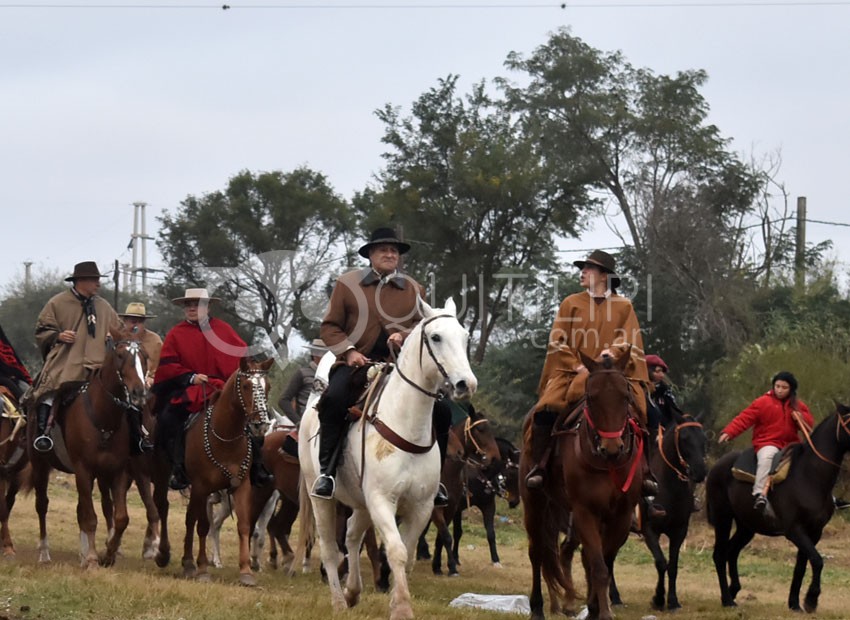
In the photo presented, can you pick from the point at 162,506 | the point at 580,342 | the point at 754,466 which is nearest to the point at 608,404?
the point at 580,342

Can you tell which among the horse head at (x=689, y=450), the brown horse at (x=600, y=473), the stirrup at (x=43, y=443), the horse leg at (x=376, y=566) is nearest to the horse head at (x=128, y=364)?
the stirrup at (x=43, y=443)

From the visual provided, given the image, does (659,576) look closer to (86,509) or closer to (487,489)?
(86,509)

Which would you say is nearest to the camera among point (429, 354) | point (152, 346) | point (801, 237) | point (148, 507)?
point (429, 354)

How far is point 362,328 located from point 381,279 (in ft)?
1.57

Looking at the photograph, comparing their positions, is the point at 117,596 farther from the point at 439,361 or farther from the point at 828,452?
the point at 828,452

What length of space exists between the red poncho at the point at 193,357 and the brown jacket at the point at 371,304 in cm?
387

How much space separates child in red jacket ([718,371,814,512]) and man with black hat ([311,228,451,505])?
4.97 metres

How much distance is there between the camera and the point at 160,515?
56.5 ft

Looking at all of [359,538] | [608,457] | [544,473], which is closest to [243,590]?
[359,538]

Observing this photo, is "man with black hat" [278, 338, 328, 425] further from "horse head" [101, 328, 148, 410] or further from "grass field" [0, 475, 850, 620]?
"horse head" [101, 328, 148, 410]

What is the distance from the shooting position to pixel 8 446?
1675 centimetres

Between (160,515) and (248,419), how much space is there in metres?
3.38

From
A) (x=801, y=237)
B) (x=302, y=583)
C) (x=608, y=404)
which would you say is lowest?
(x=302, y=583)

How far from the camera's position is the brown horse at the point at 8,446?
1653 centimetres
